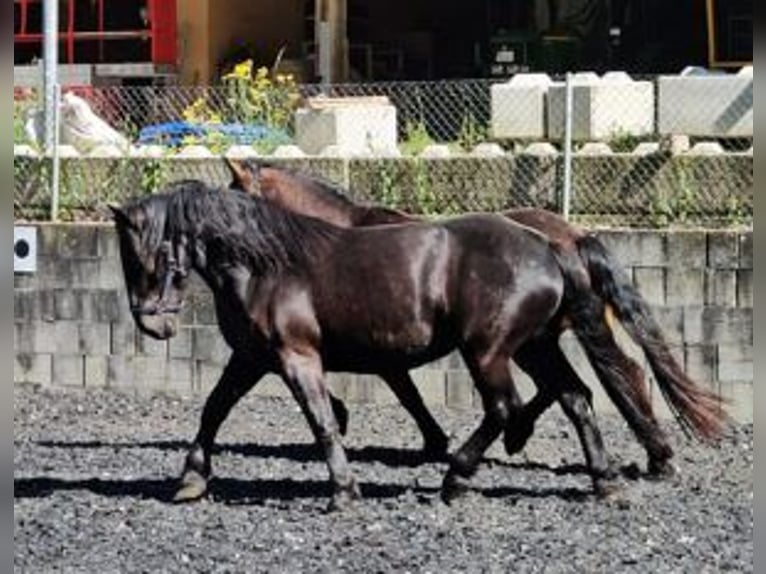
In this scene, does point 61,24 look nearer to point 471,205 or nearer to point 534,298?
point 471,205

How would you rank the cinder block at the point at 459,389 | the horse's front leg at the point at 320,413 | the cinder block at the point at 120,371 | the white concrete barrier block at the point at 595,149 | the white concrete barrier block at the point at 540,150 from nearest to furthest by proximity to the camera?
the horse's front leg at the point at 320,413 → the cinder block at the point at 459,389 → the white concrete barrier block at the point at 595,149 → the white concrete barrier block at the point at 540,150 → the cinder block at the point at 120,371

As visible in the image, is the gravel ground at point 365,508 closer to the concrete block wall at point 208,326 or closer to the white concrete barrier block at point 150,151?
the concrete block wall at point 208,326

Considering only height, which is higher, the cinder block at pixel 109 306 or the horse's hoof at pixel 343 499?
the cinder block at pixel 109 306

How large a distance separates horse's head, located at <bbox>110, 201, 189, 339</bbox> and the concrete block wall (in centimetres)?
387

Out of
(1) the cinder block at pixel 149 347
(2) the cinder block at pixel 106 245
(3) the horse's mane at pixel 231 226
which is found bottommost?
(1) the cinder block at pixel 149 347

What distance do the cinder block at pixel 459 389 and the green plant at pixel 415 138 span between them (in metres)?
1.97

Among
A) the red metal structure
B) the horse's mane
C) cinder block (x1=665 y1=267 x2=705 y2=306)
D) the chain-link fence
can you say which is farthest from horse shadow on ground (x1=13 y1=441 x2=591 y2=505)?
the red metal structure

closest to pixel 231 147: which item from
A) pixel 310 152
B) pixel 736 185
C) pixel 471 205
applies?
pixel 310 152

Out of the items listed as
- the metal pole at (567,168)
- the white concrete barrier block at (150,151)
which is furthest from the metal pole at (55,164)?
the metal pole at (567,168)

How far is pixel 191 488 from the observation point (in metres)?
9.30

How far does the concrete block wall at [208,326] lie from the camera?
12.1 m

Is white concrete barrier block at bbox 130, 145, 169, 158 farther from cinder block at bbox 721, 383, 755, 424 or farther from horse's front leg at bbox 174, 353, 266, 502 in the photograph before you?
horse's front leg at bbox 174, 353, 266, 502

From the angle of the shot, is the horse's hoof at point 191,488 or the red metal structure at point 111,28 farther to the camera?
the red metal structure at point 111,28

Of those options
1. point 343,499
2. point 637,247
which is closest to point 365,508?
point 343,499
